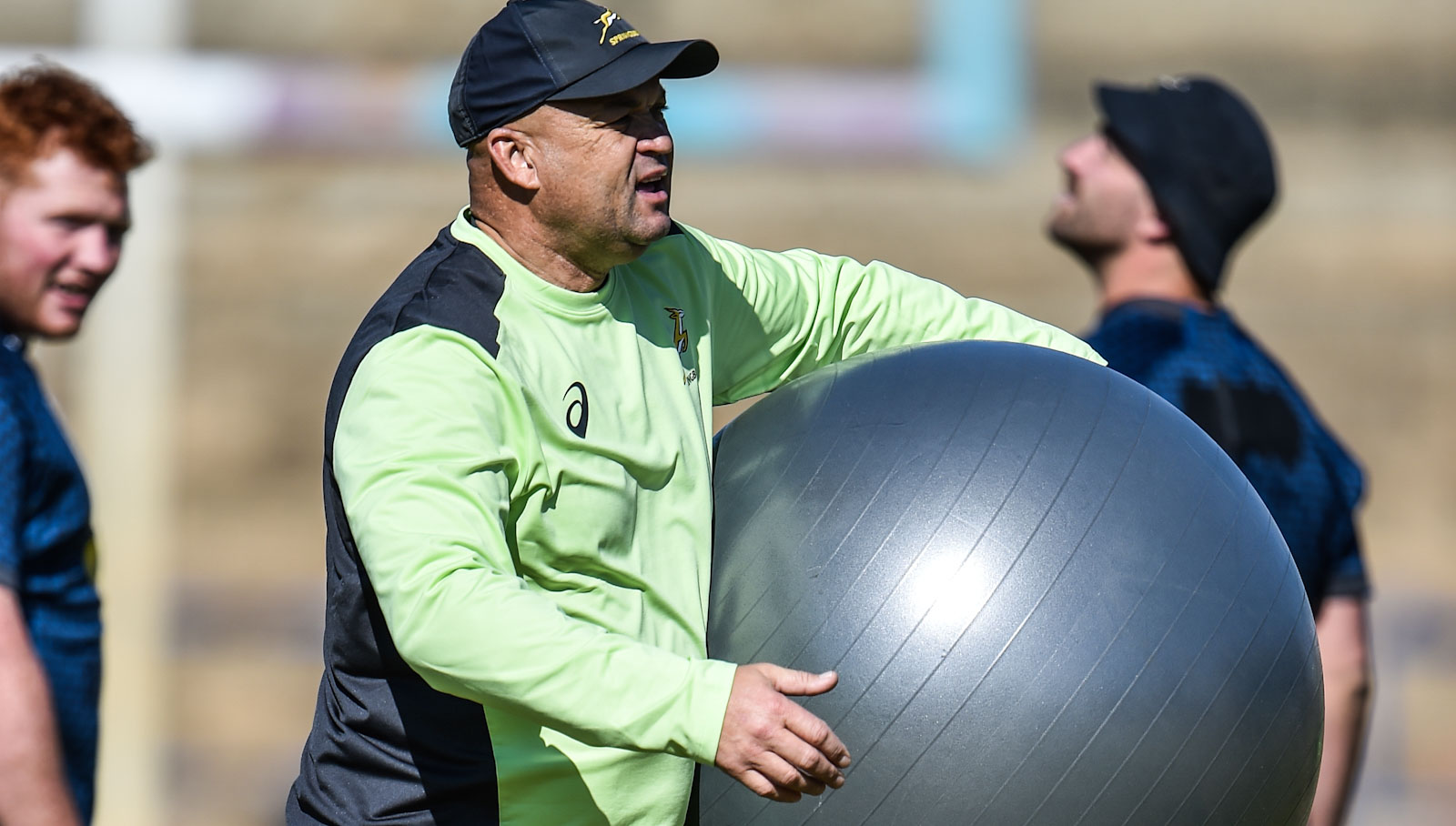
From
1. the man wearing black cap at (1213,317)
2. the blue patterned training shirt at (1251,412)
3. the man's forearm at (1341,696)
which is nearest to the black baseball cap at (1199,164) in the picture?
the man wearing black cap at (1213,317)

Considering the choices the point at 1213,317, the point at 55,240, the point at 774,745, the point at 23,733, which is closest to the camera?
the point at 774,745

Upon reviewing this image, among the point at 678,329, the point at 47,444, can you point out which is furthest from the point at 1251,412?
the point at 47,444

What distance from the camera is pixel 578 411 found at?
2479 mm

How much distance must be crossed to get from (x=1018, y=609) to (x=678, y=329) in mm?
741

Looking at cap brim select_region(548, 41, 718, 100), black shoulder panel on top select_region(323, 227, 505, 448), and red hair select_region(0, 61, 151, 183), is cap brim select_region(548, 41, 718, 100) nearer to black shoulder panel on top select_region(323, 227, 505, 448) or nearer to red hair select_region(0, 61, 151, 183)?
black shoulder panel on top select_region(323, 227, 505, 448)

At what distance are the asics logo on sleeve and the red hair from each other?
162 centimetres

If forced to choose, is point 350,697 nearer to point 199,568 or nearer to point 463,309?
point 463,309

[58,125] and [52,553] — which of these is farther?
[58,125]

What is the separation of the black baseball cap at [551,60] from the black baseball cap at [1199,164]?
2.01 m

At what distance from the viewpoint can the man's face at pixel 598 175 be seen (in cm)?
254

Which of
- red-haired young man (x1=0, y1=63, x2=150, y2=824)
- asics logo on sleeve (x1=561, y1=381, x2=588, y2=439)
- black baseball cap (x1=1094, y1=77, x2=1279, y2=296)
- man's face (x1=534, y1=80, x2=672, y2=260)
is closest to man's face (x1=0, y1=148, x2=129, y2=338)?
red-haired young man (x1=0, y1=63, x2=150, y2=824)

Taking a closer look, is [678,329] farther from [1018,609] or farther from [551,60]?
[1018,609]

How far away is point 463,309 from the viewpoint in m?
2.44

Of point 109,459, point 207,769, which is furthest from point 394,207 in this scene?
point 207,769
